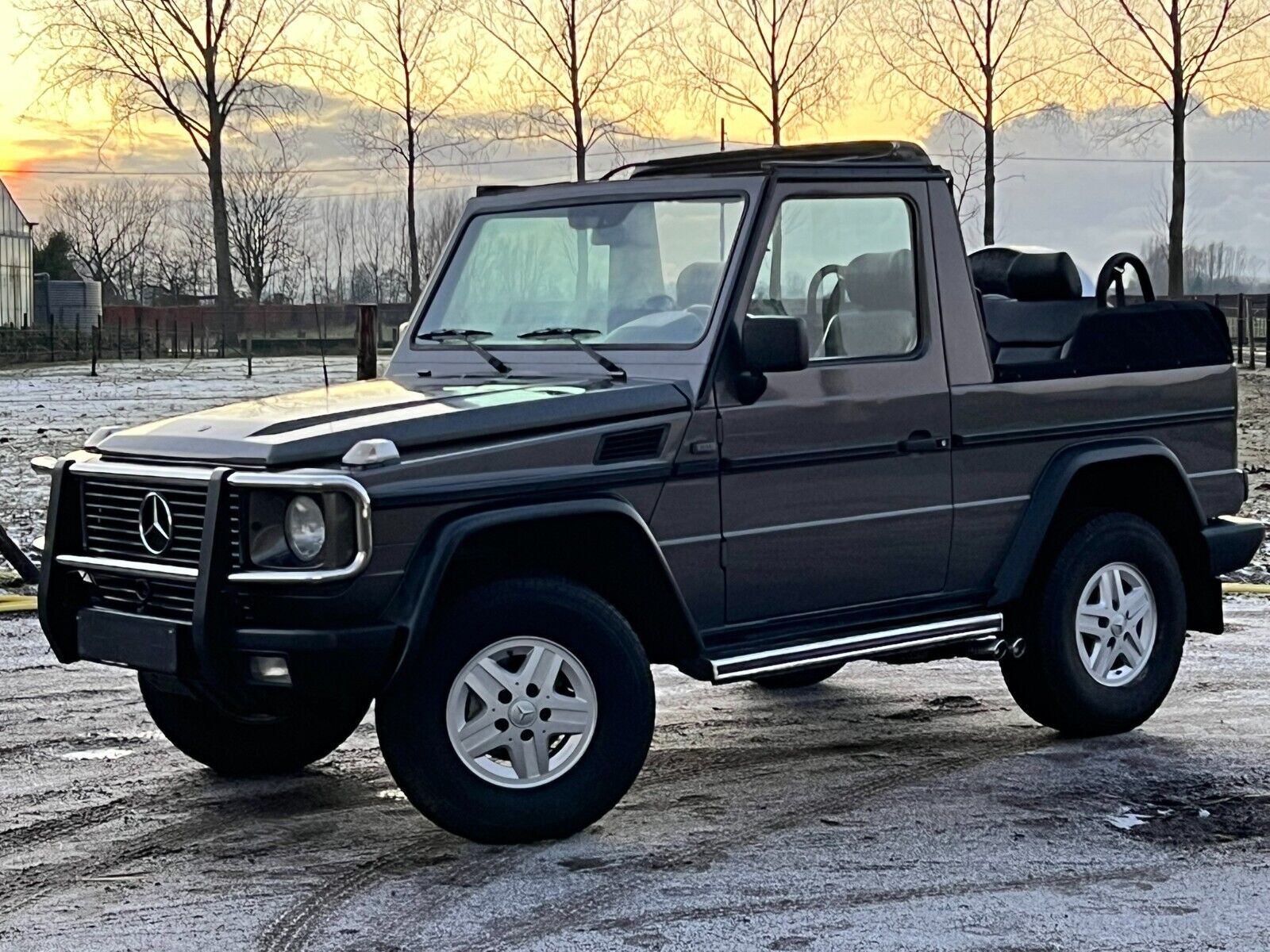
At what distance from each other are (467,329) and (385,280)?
325ft

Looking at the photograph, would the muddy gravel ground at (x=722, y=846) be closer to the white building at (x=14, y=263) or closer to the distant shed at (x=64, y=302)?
the white building at (x=14, y=263)

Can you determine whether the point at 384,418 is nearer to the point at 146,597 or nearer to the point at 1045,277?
the point at 146,597

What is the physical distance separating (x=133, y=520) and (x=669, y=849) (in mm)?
1899

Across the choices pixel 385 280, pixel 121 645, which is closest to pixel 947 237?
pixel 121 645

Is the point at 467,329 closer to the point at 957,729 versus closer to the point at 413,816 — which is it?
the point at 413,816

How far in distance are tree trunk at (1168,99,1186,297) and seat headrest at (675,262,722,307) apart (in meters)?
35.1

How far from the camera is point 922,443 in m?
6.66

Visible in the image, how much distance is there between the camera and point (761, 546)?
20.5ft

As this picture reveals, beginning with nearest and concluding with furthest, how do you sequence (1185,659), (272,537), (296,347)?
(272,537), (1185,659), (296,347)

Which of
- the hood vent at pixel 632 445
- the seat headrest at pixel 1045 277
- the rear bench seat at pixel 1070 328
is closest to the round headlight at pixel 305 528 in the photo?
the hood vent at pixel 632 445

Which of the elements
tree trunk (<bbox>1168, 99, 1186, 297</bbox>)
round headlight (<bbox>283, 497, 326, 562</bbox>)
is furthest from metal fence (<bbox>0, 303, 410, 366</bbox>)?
round headlight (<bbox>283, 497, 326, 562</bbox>)

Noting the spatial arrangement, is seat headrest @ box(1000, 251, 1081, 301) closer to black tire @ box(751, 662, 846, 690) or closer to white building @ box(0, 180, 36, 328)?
black tire @ box(751, 662, 846, 690)

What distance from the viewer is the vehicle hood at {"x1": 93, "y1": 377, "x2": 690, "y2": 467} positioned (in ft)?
18.1

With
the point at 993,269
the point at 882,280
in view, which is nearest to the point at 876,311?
the point at 882,280
